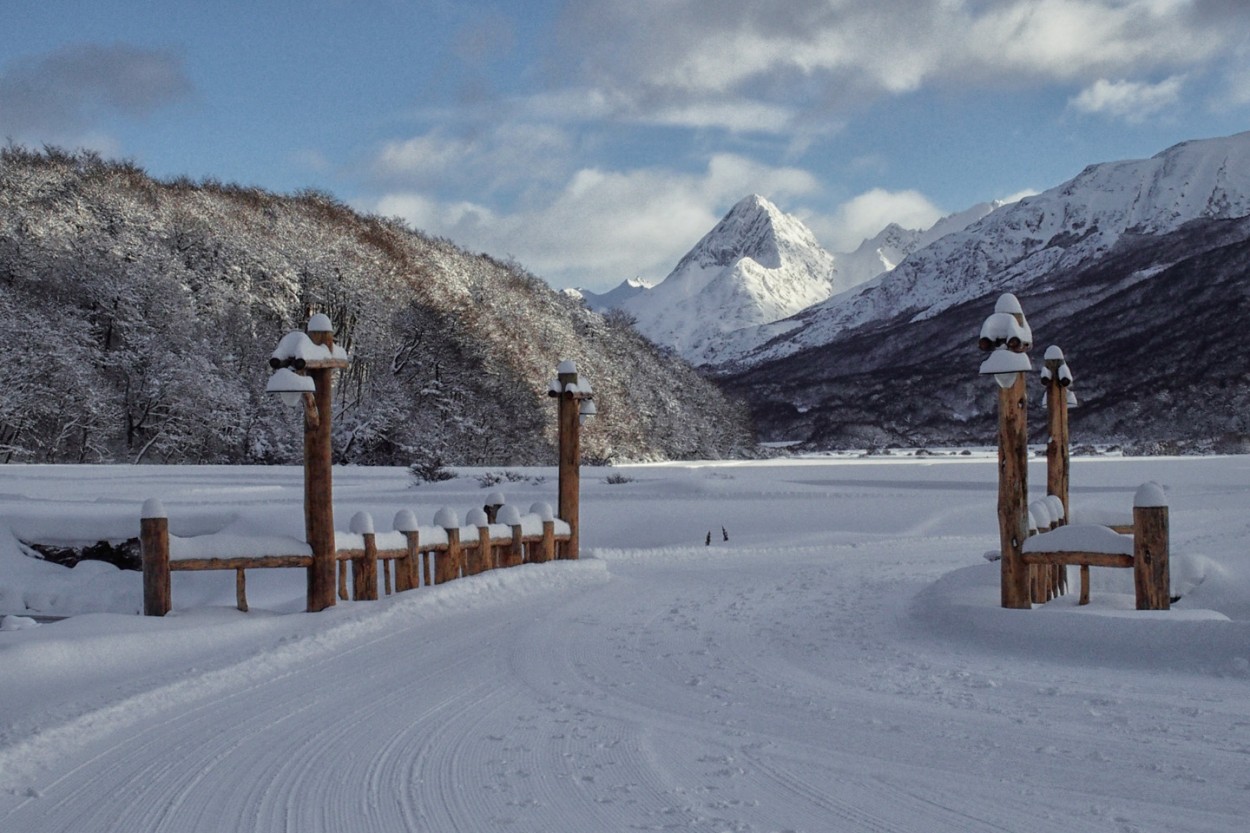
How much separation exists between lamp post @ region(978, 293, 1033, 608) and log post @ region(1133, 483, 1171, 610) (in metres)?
1.00

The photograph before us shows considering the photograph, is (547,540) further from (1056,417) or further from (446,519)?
(1056,417)

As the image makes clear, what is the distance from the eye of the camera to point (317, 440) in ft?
35.8

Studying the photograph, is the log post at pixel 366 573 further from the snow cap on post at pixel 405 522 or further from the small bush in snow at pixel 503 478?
the small bush in snow at pixel 503 478

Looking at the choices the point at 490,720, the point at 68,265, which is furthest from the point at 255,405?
the point at 490,720

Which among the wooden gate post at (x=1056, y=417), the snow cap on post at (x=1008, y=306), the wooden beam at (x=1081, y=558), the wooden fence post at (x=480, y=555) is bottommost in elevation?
the wooden fence post at (x=480, y=555)

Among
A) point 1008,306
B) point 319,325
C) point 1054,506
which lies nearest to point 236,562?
point 319,325

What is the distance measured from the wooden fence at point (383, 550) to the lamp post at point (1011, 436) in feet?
21.5

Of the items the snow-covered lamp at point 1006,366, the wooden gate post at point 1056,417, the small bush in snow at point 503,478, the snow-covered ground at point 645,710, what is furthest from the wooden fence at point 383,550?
the small bush in snow at point 503,478

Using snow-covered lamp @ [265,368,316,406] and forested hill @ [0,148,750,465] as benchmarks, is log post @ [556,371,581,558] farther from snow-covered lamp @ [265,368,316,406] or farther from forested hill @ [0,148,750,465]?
forested hill @ [0,148,750,465]

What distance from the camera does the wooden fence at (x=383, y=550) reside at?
9.40 meters

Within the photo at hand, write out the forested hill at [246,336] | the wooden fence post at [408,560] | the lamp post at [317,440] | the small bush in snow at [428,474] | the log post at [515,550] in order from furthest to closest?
the forested hill at [246,336]
the small bush in snow at [428,474]
the log post at [515,550]
the wooden fence post at [408,560]
the lamp post at [317,440]

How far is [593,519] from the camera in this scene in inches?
963

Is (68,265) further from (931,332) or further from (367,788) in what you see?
(931,332)

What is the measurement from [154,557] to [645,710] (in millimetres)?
5093
